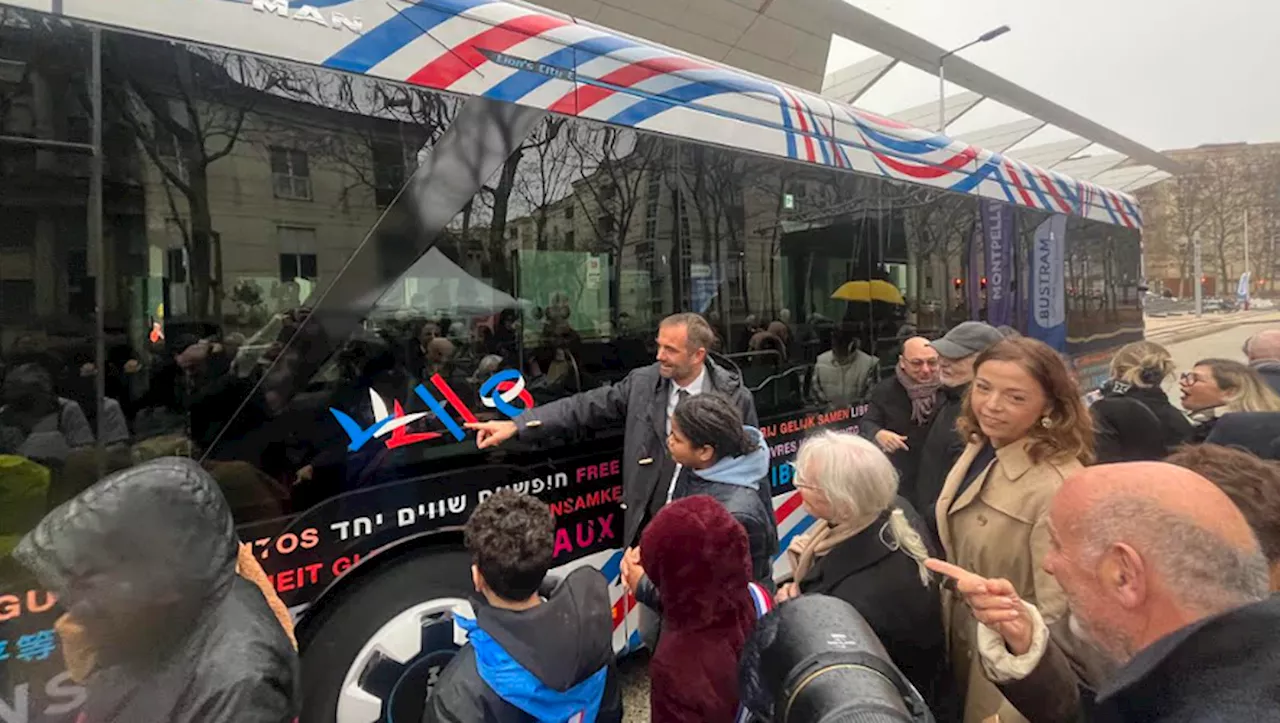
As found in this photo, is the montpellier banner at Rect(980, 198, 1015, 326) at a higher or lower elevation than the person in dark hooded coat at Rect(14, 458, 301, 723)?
higher

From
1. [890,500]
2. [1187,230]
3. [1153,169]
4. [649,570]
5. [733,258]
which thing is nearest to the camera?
[649,570]

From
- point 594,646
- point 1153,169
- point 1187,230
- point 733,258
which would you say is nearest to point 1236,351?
point 1153,169

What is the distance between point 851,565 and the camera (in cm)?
215

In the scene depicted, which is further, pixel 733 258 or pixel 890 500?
pixel 733 258

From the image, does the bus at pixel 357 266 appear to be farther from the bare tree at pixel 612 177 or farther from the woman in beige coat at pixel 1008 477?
the woman in beige coat at pixel 1008 477

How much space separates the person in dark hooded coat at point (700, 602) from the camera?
1813 mm

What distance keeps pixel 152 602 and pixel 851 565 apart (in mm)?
1784

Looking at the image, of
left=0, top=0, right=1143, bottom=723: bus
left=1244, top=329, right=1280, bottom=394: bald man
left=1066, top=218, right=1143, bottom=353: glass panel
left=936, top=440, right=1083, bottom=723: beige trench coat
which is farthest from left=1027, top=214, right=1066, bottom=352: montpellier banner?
left=936, top=440, right=1083, bottom=723: beige trench coat

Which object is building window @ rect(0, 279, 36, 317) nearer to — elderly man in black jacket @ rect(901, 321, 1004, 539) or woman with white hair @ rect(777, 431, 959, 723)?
woman with white hair @ rect(777, 431, 959, 723)

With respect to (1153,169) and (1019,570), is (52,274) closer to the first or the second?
(1019,570)

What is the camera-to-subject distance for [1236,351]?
2341 centimetres

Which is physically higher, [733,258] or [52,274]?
[733,258]

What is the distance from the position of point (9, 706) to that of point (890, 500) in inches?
102

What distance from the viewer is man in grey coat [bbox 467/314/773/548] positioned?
3.14 m
